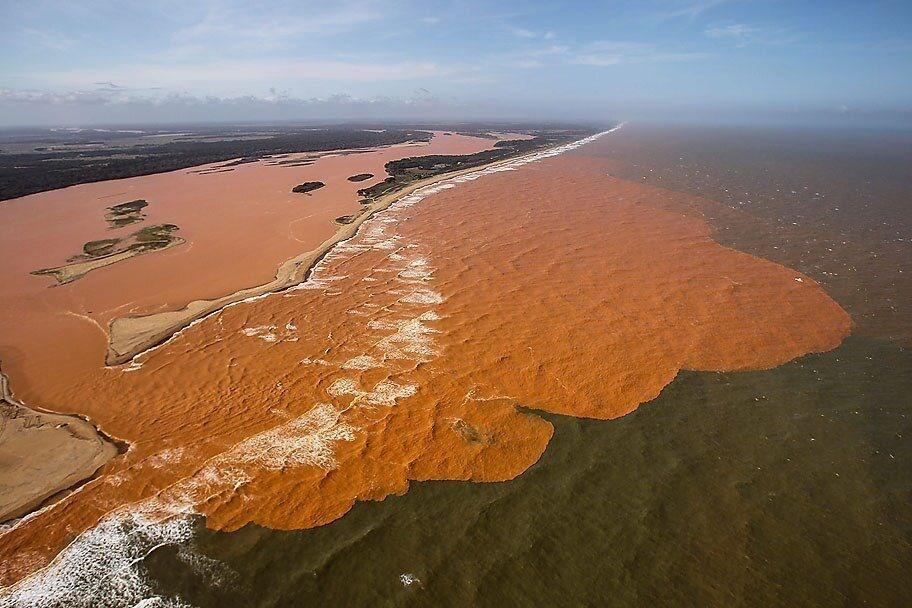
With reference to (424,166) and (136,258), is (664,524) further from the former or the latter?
(424,166)

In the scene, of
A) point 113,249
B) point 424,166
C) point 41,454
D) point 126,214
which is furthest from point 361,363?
point 424,166

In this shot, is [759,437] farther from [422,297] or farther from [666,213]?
[666,213]

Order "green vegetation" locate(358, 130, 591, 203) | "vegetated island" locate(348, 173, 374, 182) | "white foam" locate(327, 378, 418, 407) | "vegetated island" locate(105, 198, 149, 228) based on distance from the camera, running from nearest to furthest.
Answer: "white foam" locate(327, 378, 418, 407), "vegetated island" locate(105, 198, 149, 228), "green vegetation" locate(358, 130, 591, 203), "vegetated island" locate(348, 173, 374, 182)

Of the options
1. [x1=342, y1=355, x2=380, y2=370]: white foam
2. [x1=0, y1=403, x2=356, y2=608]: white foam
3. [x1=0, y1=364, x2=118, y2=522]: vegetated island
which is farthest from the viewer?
[x1=342, y1=355, x2=380, y2=370]: white foam

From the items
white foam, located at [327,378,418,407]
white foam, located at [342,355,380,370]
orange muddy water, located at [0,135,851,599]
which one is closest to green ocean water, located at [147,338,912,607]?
orange muddy water, located at [0,135,851,599]

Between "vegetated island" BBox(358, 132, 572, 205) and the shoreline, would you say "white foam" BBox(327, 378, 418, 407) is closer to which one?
the shoreline

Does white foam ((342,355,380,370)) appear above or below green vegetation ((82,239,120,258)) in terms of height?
below

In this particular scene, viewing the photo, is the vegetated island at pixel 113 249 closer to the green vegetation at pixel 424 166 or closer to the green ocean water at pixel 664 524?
the green vegetation at pixel 424 166

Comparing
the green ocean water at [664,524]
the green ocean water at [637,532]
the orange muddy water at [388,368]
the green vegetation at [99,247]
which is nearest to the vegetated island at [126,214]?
the green vegetation at [99,247]
